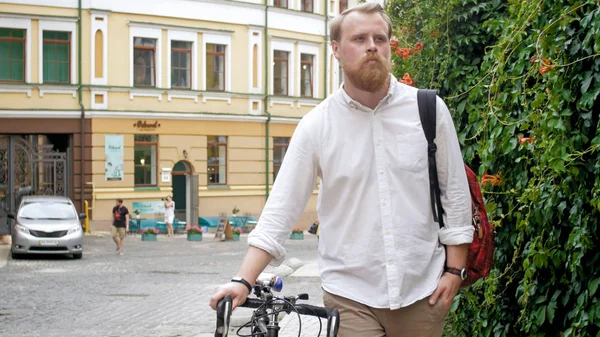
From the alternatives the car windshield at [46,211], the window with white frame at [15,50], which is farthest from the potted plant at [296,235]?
the car windshield at [46,211]

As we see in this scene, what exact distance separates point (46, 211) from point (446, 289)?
82.7ft

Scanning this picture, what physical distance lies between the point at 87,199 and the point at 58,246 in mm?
9496

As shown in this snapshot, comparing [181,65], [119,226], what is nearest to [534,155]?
[119,226]

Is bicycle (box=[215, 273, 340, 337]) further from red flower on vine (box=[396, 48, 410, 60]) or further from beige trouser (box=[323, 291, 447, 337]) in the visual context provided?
red flower on vine (box=[396, 48, 410, 60])

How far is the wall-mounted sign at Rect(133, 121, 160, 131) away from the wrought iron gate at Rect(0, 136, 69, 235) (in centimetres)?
340

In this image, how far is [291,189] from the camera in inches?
162

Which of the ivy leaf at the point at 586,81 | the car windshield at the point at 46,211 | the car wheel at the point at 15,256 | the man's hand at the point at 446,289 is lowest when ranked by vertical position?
the car wheel at the point at 15,256

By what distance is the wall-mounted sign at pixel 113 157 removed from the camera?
37.3 m

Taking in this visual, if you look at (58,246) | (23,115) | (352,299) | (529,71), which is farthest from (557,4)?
(23,115)

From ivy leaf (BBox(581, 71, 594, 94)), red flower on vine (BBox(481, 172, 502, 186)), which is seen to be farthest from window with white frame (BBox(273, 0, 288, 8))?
ivy leaf (BBox(581, 71, 594, 94))

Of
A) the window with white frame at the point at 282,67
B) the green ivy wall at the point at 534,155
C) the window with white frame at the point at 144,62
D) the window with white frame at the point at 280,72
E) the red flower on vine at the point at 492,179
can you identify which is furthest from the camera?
the window with white frame at the point at 280,72

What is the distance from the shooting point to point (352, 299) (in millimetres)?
4000

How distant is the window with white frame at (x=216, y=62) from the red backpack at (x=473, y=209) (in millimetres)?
36317

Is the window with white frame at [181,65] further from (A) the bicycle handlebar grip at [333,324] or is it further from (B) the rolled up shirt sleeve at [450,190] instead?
(A) the bicycle handlebar grip at [333,324]
